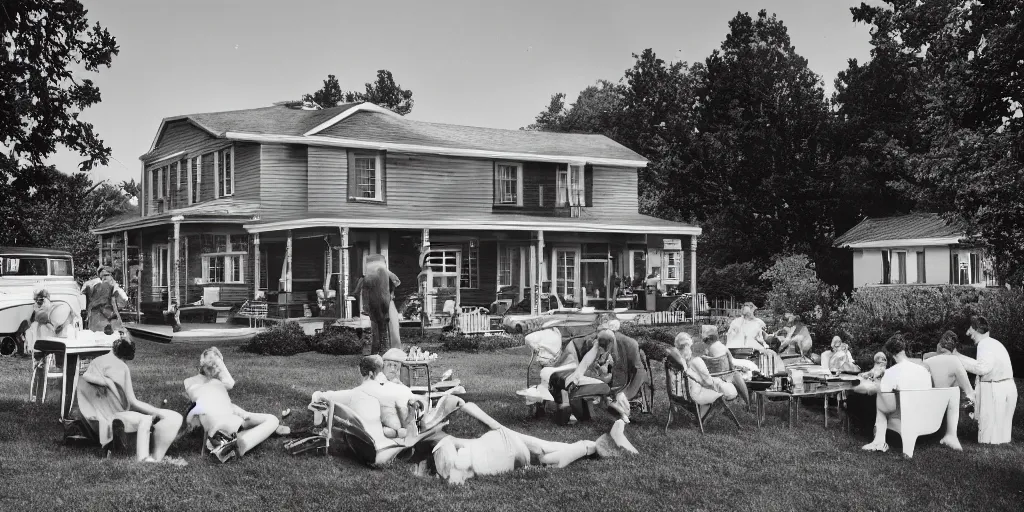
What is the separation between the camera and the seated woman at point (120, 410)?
8.50 m

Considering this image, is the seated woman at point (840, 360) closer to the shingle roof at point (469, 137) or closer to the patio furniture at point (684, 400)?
the patio furniture at point (684, 400)

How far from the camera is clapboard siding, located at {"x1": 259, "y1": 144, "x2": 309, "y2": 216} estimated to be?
26.6 meters

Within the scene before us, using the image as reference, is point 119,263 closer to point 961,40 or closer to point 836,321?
point 836,321

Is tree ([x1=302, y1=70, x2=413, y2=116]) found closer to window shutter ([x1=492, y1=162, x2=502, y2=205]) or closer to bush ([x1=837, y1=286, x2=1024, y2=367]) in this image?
window shutter ([x1=492, y1=162, x2=502, y2=205])

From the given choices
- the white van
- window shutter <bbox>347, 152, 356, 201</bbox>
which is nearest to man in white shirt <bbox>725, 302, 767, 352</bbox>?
the white van

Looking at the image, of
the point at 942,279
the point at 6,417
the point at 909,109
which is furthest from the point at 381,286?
the point at 909,109

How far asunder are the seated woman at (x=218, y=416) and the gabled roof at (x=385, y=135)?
60.0 feet

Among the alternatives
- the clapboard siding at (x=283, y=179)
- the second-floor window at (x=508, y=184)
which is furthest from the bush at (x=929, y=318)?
the clapboard siding at (x=283, y=179)

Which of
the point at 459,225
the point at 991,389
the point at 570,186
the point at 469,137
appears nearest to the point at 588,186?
the point at 570,186

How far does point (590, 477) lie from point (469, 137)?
23816 mm

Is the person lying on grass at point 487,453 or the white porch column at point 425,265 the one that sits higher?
the white porch column at point 425,265

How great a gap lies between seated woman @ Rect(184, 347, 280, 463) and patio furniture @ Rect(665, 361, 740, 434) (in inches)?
171

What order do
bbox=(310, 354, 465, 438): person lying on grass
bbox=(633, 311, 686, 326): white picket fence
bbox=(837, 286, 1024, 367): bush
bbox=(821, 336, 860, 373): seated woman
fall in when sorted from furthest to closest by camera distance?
bbox=(633, 311, 686, 326): white picket fence
bbox=(837, 286, 1024, 367): bush
bbox=(821, 336, 860, 373): seated woman
bbox=(310, 354, 465, 438): person lying on grass

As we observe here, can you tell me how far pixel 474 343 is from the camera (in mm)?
20188
